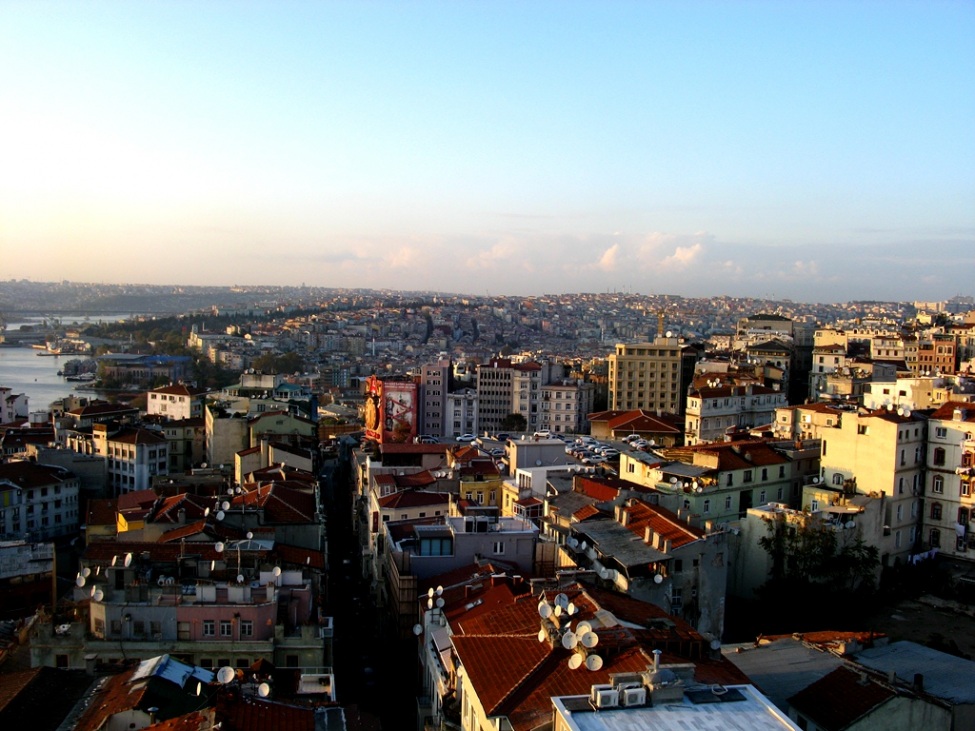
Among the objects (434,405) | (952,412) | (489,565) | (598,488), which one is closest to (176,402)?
(434,405)

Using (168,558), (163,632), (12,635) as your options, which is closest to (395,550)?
(168,558)

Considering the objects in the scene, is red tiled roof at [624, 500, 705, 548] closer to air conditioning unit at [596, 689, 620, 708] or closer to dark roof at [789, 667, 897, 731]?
dark roof at [789, 667, 897, 731]

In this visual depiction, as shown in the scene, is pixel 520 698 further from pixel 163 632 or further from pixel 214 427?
pixel 214 427

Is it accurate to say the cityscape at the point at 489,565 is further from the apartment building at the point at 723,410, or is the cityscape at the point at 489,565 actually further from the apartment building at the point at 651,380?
the apartment building at the point at 651,380

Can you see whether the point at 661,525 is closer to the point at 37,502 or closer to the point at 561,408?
the point at 37,502

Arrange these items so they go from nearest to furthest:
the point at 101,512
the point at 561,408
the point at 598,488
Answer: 1. the point at 598,488
2. the point at 101,512
3. the point at 561,408

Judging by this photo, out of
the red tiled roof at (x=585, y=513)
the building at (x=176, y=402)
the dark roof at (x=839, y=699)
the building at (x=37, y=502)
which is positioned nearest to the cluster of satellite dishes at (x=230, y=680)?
the dark roof at (x=839, y=699)
